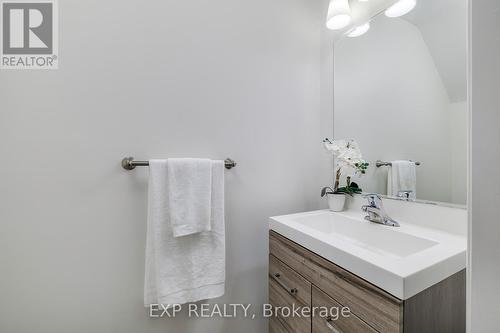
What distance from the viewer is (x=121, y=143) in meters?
0.98

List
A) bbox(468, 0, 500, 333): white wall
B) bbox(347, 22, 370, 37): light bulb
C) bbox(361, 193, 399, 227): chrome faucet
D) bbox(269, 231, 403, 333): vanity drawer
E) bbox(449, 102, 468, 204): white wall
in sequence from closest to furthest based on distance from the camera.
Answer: bbox(468, 0, 500, 333): white wall < bbox(269, 231, 403, 333): vanity drawer < bbox(449, 102, 468, 204): white wall < bbox(361, 193, 399, 227): chrome faucet < bbox(347, 22, 370, 37): light bulb

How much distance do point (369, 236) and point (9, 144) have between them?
1.59 metres

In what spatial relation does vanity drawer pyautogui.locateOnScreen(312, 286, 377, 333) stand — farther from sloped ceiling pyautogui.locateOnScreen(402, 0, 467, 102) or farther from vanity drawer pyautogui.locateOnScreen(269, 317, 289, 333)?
sloped ceiling pyautogui.locateOnScreen(402, 0, 467, 102)

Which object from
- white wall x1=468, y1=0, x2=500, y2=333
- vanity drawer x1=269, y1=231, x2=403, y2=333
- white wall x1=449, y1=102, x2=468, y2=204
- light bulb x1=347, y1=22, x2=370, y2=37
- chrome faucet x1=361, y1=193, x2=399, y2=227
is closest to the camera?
white wall x1=468, y1=0, x2=500, y2=333

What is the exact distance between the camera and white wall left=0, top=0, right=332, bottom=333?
2.97 feet

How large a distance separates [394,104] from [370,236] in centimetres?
63

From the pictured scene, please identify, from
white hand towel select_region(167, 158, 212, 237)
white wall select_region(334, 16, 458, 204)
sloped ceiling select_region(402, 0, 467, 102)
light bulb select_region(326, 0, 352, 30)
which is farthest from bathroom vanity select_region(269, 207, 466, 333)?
light bulb select_region(326, 0, 352, 30)

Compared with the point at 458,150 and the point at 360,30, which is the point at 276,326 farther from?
the point at 360,30

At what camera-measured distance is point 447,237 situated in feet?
2.37

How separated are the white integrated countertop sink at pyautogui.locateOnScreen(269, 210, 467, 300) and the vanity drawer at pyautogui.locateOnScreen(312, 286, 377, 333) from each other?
13 centimetres

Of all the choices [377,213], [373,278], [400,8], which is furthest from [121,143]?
[400,8]

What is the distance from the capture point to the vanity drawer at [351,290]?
1.63 feet

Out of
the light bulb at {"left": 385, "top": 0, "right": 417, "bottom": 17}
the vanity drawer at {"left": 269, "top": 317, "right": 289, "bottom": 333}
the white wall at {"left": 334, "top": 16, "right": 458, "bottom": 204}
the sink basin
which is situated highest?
the light bulb at {"left": 385, "top": 0, "right": 417, "bottom": 17}

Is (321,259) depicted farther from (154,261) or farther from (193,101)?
(193,101)
